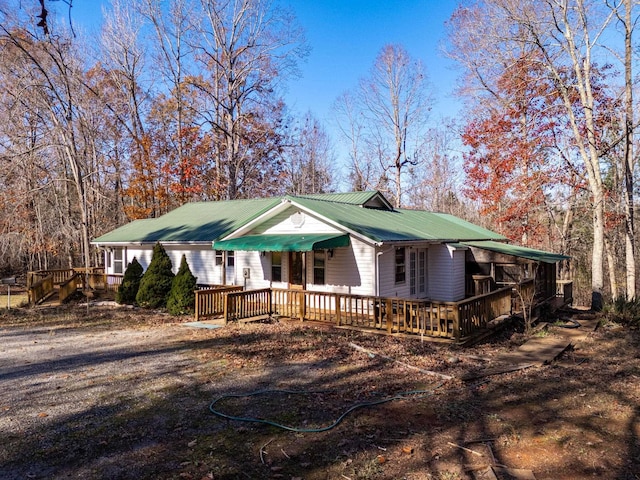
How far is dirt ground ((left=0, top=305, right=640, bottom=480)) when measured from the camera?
4.34 meters

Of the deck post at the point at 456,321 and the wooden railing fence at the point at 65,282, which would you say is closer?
the deck post at the point at 456,321

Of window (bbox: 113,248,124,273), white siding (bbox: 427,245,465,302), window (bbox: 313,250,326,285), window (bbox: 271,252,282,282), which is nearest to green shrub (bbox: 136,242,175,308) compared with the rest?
window (bbox: 271,252,282,282)

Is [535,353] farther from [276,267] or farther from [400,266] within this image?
[276,267]

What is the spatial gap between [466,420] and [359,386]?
1.98m

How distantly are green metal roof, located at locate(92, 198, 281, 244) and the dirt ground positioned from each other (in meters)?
8.43

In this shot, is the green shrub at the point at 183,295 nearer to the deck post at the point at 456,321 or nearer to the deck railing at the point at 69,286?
the deck railing at the point at 69,286

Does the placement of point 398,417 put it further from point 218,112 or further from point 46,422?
point 218,112

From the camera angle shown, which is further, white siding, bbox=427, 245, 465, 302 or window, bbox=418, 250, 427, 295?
white siding, bbox=427, 245, 465, 302

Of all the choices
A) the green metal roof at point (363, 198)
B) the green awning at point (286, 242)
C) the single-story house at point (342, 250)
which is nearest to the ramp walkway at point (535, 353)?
the single-story house at point (342, 250)

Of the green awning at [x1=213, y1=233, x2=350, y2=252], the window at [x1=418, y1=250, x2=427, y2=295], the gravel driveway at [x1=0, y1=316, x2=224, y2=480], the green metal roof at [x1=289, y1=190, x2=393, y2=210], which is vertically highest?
the green metal roof at [x1=289, y1=190, x2=393, y2=210]

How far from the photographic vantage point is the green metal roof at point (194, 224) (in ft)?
60.7

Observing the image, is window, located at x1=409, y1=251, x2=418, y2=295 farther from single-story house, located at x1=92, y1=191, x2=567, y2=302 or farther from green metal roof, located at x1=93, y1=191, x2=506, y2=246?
green metal roof, located at x1=93, y1=191, x2=506, y2=246

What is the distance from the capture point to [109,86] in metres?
31.3

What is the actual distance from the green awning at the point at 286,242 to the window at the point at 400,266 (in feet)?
7.64
